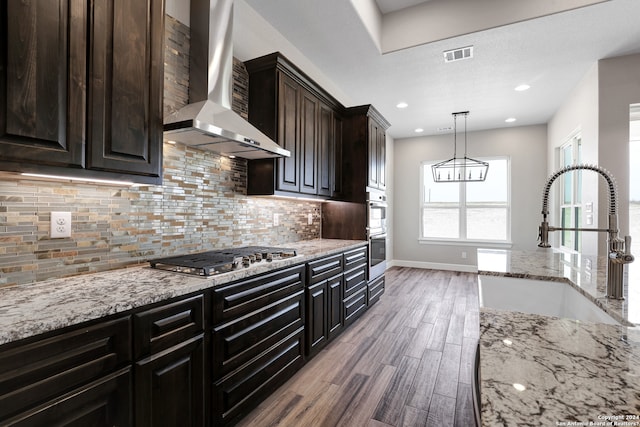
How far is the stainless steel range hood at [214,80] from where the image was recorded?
200 cm

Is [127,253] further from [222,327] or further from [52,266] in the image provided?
[222,327]

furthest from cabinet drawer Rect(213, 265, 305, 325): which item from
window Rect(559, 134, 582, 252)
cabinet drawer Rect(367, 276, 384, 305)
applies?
window Rect(559, 134, 582, 252)

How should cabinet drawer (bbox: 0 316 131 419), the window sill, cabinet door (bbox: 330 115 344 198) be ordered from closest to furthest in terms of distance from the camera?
1. cabinet drawer (bbox: 0 316 131 419)
2. cabinet door (bbox: 330 115 344 198)
3. the window sill

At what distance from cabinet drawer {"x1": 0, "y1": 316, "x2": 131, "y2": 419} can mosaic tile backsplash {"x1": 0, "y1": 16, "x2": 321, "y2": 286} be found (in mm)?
647

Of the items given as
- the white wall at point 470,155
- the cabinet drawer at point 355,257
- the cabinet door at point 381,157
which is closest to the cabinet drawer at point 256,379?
the cabinet drawer at point 355,257

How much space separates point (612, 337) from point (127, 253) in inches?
85.4

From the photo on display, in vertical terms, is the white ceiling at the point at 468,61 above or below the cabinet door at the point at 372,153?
above

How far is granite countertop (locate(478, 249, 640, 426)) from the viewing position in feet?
1.57

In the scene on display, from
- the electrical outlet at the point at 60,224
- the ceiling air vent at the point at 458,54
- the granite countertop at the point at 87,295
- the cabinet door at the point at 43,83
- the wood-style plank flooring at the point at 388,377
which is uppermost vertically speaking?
the ceiling air vent at the point at 458,54

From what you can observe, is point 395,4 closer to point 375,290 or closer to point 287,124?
point 287,124

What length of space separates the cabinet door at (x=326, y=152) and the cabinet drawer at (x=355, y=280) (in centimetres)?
91

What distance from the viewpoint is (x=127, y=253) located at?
1817 mm

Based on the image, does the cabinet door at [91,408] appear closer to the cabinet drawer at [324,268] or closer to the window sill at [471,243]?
the cabinet drawer at [324,268]

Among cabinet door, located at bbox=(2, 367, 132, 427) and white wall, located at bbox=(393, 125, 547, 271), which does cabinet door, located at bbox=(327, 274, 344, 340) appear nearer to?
cabinet door, located at bbox=(2, 367, 132, 427)
